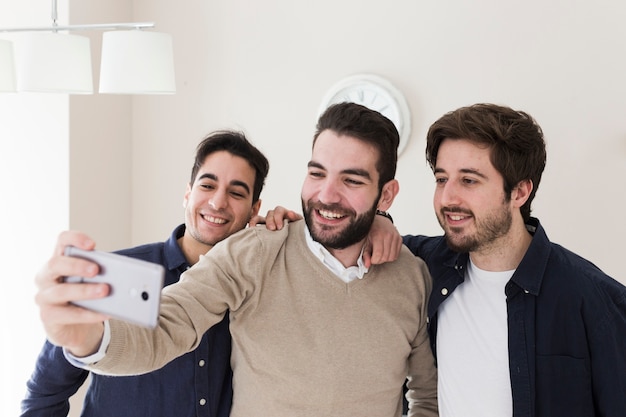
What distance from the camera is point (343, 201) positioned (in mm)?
1773

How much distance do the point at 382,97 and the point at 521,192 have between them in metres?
1.73

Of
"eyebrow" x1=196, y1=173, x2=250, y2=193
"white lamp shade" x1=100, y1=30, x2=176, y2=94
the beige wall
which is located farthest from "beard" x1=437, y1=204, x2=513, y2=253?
the beige wall

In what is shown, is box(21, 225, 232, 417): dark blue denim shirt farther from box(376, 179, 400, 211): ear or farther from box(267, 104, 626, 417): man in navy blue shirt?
box(376, 179, 400, 211): ear

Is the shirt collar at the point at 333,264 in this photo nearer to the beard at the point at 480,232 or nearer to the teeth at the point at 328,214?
the teeth at the point at 328,214

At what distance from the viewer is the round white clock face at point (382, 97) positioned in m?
3.55

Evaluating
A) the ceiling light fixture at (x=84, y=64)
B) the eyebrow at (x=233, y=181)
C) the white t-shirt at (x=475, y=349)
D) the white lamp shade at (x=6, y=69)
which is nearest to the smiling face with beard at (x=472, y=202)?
the white t-shirt at (x=475, y=349)

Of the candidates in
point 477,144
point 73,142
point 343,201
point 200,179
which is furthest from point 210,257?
point 73,142

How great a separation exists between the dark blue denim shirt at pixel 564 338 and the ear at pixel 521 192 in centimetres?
13

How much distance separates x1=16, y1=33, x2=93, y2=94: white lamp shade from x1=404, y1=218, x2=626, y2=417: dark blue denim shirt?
130 cm

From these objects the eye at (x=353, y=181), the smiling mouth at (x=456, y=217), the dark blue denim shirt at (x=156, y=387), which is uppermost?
the eye at (x=353, y=181)

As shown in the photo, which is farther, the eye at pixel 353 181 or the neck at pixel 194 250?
the neck at pixel 194 250

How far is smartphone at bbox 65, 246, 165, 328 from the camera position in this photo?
982 mm

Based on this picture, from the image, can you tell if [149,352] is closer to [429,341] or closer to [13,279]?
[429,341]

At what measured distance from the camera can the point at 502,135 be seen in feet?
5.99
